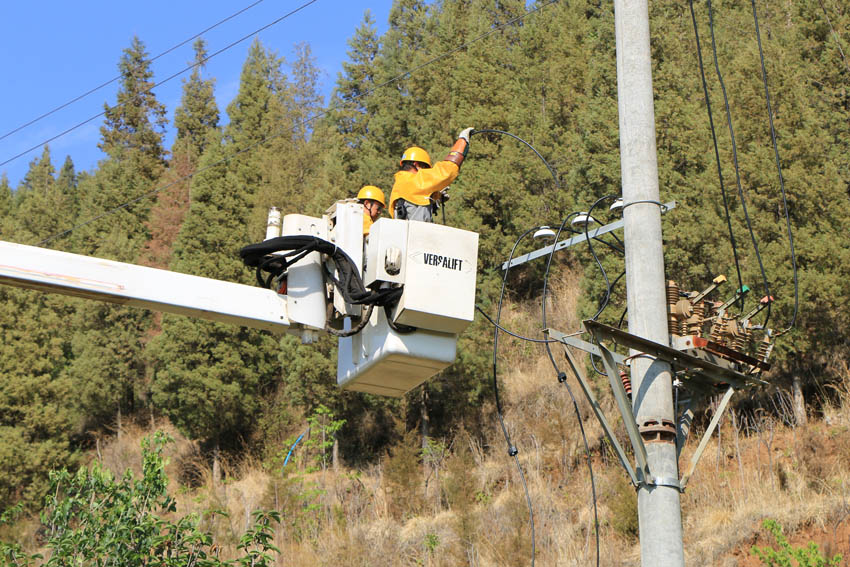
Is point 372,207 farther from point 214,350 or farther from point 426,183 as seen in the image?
point 214,350

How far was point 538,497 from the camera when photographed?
19.4 meters

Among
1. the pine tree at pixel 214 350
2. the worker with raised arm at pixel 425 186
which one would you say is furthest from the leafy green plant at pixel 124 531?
the pine tree at pixel 214 350

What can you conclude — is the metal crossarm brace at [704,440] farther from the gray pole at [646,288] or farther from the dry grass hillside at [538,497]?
the dry grass hillside at [538,497]

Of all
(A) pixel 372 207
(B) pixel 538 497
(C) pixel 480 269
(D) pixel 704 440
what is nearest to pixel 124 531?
(A) pixel 372 207

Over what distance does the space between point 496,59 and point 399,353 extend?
90.8 feet

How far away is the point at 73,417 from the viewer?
31.1 m

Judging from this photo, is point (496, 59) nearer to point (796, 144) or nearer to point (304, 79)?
point (796, 144)

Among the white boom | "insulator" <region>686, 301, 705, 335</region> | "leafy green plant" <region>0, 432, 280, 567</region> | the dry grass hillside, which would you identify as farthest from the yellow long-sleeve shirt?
the dry grass hillside

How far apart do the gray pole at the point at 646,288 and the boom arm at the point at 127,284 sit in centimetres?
247

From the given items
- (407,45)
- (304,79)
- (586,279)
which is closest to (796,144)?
(586,279)

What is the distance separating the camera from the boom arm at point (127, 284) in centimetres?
570

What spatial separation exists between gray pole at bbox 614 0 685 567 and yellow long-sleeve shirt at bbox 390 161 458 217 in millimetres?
1567

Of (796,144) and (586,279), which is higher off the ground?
(796,144)

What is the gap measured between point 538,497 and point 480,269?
915 cm
